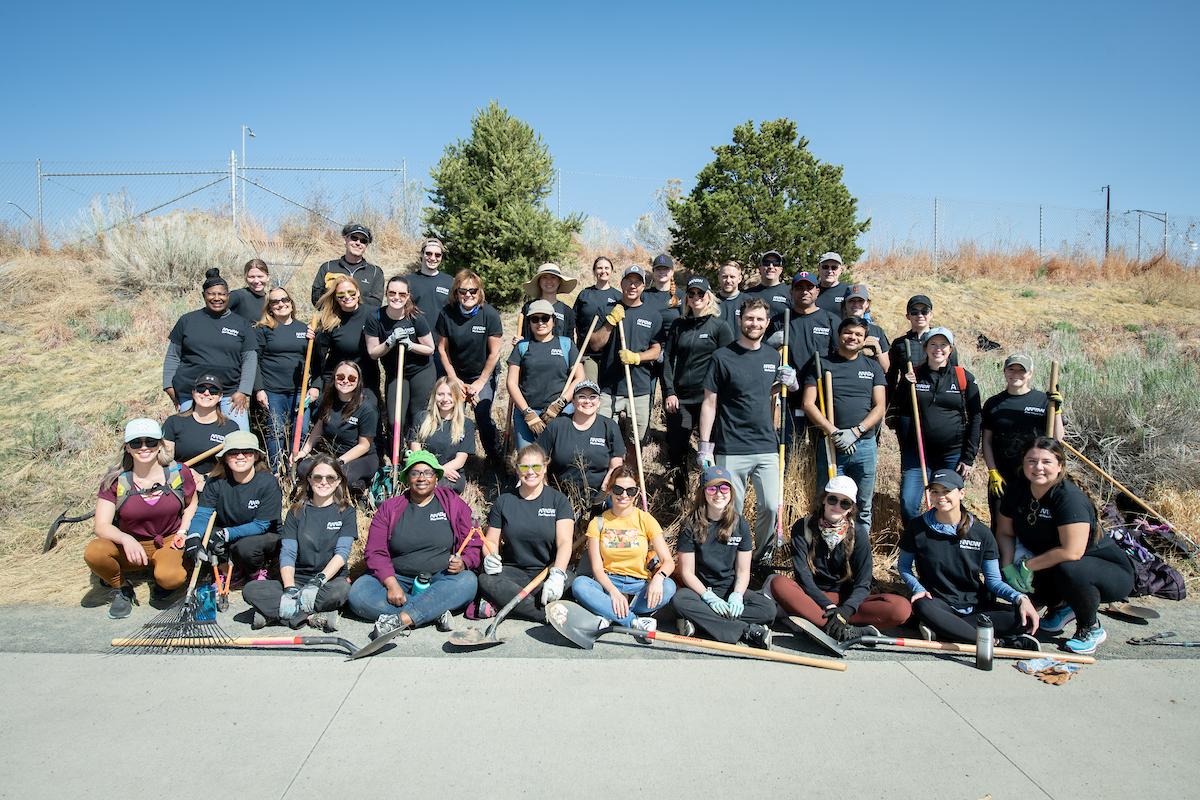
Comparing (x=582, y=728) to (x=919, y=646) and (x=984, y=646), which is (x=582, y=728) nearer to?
(x=919, y=646)

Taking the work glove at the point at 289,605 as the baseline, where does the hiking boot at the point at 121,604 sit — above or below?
below

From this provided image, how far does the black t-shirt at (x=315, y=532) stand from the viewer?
535 cm

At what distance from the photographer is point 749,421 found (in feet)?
19.6

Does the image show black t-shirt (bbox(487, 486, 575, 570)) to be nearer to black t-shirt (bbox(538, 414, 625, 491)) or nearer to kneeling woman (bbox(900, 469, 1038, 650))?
black t-shirt (bbox(538, 414, 625, 491))

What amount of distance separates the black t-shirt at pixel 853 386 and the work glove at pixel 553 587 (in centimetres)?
248

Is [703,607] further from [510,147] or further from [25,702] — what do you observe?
[510,147]

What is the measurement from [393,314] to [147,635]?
10.00ft

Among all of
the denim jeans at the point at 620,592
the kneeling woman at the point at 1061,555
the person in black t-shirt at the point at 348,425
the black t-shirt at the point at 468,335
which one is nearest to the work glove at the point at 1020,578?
the kneeling woman at the point at 1061,555

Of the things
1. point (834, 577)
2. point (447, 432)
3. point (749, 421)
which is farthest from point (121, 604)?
point (834, 577)

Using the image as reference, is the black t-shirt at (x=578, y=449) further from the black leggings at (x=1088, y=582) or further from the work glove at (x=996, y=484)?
the black leggings at (x=1088, y=582)

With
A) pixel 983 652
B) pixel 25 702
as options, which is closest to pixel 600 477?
pixel 983 652

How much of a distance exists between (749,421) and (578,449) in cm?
130

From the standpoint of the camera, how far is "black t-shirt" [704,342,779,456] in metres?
5.98

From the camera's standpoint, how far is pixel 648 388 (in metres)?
7.15
